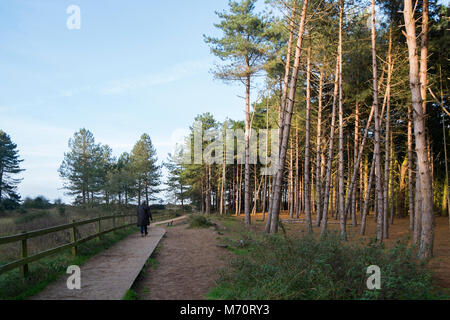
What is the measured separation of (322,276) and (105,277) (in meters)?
4.62

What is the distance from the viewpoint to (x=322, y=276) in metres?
5.29

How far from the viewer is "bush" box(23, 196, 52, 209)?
42.1 meters

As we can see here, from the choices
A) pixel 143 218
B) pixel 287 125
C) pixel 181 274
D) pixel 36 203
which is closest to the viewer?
pixel 181 274

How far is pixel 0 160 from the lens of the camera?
48469mm

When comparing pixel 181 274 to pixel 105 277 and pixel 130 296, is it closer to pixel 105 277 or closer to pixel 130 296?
pixel 105 277

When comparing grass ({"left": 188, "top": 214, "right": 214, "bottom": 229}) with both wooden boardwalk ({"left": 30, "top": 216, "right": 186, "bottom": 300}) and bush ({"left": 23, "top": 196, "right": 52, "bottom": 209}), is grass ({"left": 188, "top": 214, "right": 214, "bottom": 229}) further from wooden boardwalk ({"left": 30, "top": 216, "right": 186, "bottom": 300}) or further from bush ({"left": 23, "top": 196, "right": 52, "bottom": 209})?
bush ({"left": 23, "top": 196, "right": 52, "bottom": 209})

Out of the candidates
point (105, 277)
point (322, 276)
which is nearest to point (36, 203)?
point (105, 277)

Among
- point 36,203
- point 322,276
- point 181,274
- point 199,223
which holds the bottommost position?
point 36,203

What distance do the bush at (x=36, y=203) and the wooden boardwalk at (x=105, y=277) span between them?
3770cm

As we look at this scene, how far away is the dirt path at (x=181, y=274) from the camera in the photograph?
6320 mm

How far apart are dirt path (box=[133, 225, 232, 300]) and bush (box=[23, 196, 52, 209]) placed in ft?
123

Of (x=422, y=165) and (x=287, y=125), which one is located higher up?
(x=287, y=125)

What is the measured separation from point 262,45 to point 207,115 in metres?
24.6
